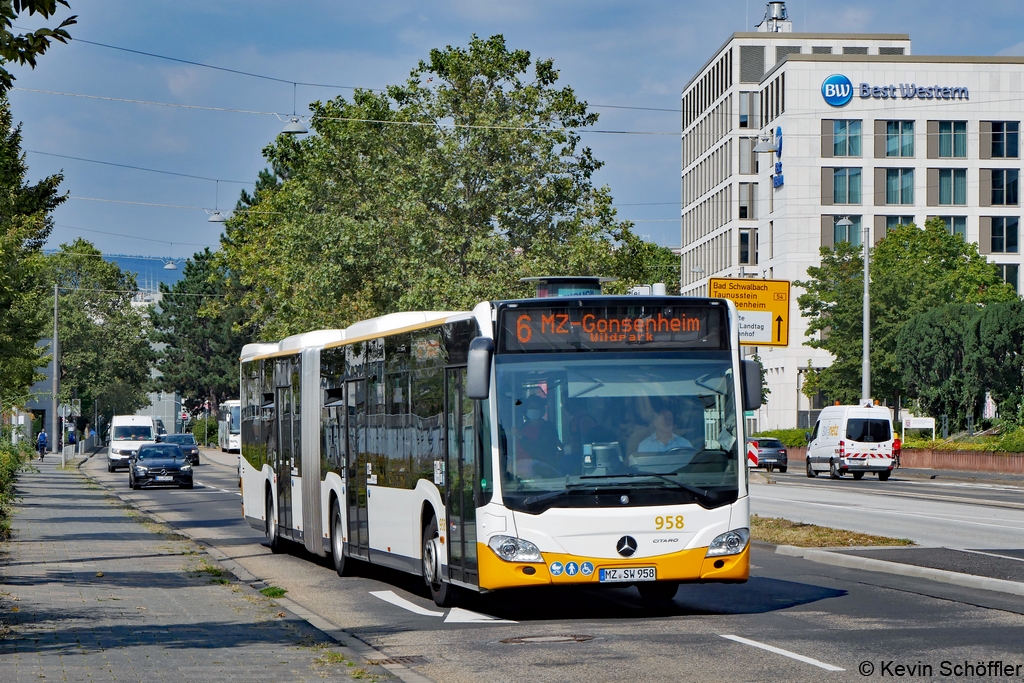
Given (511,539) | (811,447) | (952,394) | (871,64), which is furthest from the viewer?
(871,64)

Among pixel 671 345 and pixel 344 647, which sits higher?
pixel 671 345

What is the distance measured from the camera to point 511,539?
12.1 metres

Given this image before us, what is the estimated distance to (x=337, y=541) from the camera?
58.0 feet

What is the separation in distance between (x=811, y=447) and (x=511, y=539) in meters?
44.0

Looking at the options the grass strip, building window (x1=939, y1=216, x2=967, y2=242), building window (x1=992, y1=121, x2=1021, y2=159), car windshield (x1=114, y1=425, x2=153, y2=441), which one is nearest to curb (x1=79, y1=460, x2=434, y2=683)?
the grass strip

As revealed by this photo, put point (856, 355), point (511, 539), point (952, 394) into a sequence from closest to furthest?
point (511, 539)
point (952, 394)
point (856, 355)

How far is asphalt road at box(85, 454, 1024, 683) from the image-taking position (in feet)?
32.3

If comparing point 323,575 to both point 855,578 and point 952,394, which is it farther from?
point 952,394

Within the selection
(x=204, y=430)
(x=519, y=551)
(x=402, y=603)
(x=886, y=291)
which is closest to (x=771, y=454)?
(x=886, y=291)

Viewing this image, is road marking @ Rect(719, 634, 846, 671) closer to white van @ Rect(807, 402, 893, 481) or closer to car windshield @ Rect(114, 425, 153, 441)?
white van @ Rect(807, 402, 893, 481)

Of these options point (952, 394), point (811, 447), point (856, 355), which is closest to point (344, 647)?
point (811, 447)

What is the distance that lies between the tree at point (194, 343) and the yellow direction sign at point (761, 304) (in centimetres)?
8799

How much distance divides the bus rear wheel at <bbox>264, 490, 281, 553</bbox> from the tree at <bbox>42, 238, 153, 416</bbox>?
79823mm

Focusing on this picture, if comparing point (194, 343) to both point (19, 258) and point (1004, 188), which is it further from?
point (19, 258)
